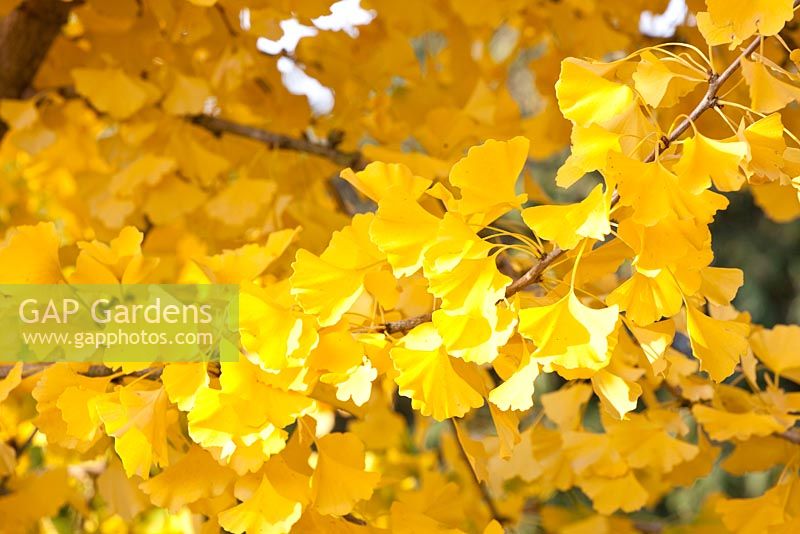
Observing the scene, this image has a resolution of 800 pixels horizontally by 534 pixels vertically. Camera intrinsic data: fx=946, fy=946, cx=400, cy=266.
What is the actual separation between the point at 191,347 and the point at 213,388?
0.04 m

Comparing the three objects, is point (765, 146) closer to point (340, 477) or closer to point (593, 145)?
point (593, 145)

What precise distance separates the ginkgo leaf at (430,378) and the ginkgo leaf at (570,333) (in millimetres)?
56

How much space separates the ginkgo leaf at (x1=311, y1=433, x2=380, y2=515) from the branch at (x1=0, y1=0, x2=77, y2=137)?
0.56 metres

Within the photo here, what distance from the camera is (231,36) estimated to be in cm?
87

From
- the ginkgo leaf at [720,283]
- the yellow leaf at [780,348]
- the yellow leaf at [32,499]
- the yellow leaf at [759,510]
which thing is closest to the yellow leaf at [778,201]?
the yellow leaf at [780,348]

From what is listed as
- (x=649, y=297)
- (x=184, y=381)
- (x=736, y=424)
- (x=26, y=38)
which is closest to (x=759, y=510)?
(x=736, y=424)

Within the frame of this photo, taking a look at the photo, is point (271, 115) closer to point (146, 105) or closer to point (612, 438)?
point (146, 105)

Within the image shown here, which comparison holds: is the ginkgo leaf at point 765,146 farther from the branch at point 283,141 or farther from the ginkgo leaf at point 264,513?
the branch at point 283,141

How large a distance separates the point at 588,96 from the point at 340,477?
0.26 metres

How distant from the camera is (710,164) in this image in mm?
416

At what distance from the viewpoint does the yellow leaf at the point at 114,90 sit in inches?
32.6

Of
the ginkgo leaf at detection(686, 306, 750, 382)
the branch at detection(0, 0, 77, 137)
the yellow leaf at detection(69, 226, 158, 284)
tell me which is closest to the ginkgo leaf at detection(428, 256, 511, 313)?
the ginkgo leaf at detection(686, 306, 750, 382)

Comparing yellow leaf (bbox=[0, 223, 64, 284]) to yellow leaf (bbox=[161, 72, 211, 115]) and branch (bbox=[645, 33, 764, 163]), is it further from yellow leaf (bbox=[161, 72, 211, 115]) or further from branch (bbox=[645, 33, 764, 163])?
branch (bbox=[645, 33, 764, 163])

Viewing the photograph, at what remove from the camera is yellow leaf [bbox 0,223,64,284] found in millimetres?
590
